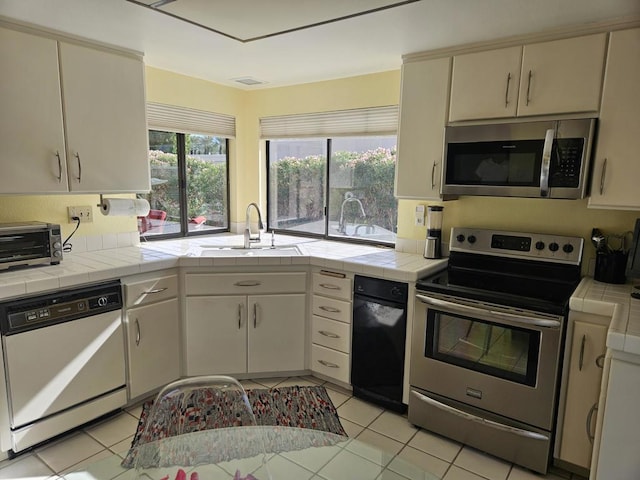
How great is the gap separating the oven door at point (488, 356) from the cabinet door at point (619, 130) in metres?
0.71

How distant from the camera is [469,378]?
88.0 inches

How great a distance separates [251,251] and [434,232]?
4.43 ft

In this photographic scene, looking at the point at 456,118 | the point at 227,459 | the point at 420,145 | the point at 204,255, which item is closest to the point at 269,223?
the point at 204,255

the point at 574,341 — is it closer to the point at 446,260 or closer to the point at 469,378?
the point at 469,378

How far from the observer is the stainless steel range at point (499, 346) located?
2.04 m

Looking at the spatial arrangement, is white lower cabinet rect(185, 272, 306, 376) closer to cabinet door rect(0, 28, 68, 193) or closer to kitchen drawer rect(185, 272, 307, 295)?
kitchen drawer rect(185, 272, 307, 295)

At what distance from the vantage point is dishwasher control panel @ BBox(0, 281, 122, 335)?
2029 mm

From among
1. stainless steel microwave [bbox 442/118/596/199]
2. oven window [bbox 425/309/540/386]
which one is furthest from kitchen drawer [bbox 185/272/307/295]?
stainless steel microwave [bbox 442/118/596/199]

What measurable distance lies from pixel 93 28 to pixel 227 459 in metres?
2.28

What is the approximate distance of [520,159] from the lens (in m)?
2.28

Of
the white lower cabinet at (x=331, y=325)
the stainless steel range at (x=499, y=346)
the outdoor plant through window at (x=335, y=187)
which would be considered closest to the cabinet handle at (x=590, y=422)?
the stainless steel range at (x=499, y=346)

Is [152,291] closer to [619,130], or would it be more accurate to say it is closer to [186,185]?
[186,185]

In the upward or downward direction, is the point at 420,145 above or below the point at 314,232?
above

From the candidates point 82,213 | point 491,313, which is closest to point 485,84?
point 491,313
